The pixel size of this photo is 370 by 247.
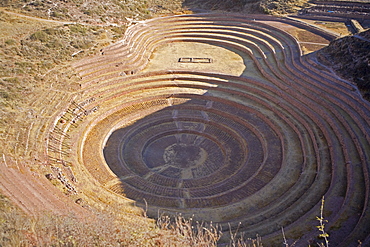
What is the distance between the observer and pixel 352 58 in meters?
20.1

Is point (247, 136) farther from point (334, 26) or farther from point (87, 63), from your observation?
point (334, 26)

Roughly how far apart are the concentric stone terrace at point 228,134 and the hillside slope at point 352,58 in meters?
0.80

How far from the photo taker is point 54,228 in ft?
27.8

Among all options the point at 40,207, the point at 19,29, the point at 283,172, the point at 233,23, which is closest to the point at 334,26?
the point at 233,23

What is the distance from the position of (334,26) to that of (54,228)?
28.0 meters

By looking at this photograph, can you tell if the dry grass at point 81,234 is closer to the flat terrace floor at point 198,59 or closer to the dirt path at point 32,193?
the dirt path at point 32,193

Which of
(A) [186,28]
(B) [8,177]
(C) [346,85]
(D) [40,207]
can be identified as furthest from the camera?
(A) [186,28]

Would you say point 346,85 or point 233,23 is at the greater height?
point 233,23

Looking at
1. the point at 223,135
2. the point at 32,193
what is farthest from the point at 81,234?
the point at 223,135

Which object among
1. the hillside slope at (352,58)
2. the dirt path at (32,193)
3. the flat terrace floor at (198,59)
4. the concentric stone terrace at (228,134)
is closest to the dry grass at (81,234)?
the dirt path at (32,193)

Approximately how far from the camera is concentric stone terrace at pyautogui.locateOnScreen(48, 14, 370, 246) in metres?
12.4

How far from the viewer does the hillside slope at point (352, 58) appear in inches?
720

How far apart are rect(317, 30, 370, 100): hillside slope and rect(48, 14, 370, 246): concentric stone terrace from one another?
2.63ft

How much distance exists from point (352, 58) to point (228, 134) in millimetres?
9472
